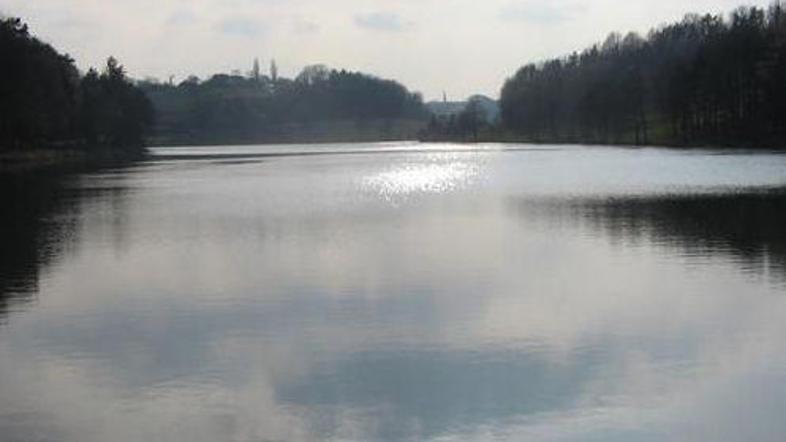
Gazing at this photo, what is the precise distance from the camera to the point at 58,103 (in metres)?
116

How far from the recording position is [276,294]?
69.6 ft

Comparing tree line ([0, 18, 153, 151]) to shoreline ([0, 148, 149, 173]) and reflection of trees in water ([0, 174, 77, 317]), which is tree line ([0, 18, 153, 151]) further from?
reflection of trees in water ([0, 174, 77, 317])

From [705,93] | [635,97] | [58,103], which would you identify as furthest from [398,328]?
[635,97]

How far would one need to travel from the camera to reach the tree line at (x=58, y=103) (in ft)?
320

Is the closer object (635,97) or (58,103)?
(58,103)

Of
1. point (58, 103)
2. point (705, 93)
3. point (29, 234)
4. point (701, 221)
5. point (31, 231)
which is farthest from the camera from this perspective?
point (705, 93)

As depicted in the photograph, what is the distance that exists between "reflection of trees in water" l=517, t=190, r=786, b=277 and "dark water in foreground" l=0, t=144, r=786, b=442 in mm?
207

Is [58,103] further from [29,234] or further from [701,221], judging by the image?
[701,221]

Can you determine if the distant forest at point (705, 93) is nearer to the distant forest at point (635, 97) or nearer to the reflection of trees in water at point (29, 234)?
the distant forest at point (635, 97)

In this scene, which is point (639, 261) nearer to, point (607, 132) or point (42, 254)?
point (42, 254)

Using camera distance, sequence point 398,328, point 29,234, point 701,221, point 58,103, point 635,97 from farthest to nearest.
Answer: point 635,97
point 58,103
point 701,221
point 29,234
point 398,328

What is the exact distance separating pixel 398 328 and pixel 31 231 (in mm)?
22680

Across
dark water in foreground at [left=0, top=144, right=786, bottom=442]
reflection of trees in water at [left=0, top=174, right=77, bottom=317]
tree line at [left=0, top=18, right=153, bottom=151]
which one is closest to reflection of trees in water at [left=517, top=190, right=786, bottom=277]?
dark water in foreground at [left=0, top=144, right=786, bottom=442]

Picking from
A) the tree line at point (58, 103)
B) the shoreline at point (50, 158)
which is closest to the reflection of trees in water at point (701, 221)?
the shoreline at point (50, 158)
